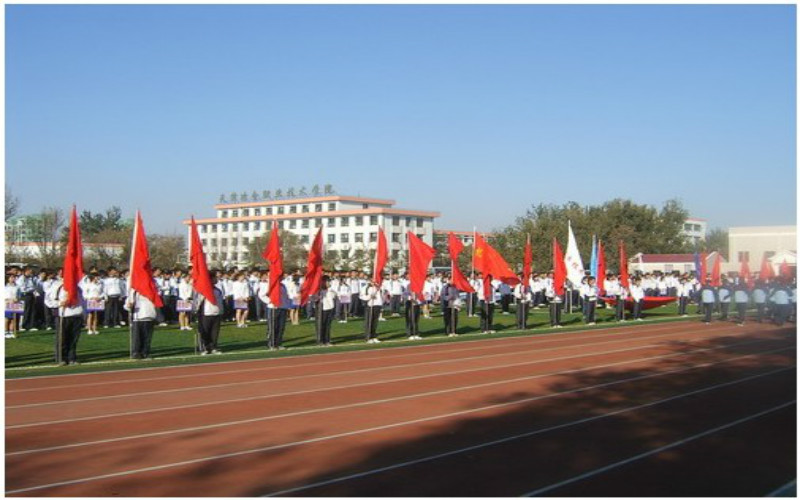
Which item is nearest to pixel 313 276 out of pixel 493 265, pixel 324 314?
pixel 324 314

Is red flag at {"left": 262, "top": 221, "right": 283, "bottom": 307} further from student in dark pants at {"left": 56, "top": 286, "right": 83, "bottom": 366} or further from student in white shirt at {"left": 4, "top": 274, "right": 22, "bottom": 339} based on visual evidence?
student in white shirt at {"left": 4, "top": 274, "right": 22, "bottom": 339}

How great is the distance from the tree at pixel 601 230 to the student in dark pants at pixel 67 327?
34.3m

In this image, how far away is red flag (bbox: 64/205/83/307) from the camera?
14352mm

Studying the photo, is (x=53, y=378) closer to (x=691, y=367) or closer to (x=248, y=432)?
(x=248, y=432)

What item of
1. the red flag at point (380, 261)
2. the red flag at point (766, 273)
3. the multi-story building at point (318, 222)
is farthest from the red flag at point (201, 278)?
the multi-story building at point (318, 222)

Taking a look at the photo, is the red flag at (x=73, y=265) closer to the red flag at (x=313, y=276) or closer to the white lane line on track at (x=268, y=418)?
the red flag at (x=313, y=276)

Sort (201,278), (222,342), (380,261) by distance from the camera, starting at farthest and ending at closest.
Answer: (380,261) → (222,342) → (201,278)

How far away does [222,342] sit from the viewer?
1939 cm

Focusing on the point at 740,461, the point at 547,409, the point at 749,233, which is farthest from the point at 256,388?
the point at 749,233

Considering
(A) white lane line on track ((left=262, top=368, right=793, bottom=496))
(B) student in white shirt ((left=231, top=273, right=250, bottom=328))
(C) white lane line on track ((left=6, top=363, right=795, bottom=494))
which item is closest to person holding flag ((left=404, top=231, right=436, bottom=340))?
(B) student in white shirt ((left=231, top=273, right=250, bottom=328))

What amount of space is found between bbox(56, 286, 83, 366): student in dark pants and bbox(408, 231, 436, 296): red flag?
7.96 meters

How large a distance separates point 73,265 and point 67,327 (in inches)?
44.1

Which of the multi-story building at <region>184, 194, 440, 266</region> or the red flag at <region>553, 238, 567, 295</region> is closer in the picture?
the red flag at <region>553, 238, 567, 295</region>

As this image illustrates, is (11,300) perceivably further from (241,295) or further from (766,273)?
(766,273)
